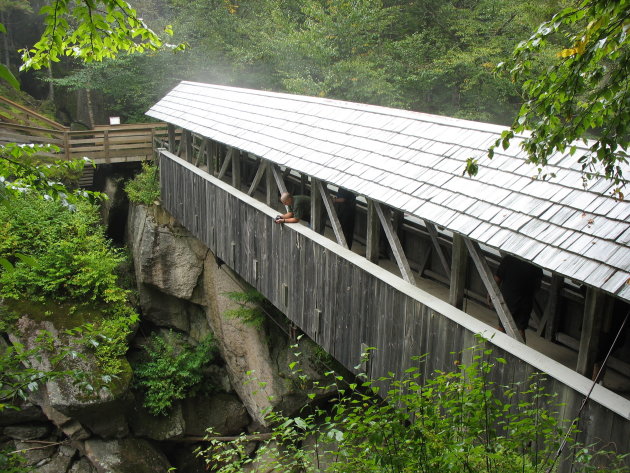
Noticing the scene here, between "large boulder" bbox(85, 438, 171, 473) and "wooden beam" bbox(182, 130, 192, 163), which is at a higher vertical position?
"wooden beam" bbox(182, 130, 192, 163)

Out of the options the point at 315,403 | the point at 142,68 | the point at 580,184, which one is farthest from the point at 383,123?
the point at 142,68

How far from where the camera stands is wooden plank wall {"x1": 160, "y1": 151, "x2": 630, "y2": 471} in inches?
173

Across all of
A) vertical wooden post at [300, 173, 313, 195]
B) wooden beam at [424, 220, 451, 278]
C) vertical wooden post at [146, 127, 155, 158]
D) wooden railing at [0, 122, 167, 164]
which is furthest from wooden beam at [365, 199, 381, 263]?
vertical wooden post at [146, 127, 155, 158]

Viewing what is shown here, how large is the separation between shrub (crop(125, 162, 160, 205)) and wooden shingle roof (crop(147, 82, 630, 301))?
548 cm

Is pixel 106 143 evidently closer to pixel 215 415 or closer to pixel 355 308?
pixel 215 415

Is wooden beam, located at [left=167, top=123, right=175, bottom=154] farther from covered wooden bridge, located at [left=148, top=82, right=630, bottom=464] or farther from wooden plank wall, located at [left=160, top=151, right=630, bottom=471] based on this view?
covered wooden bridge, located at [left=148, top=82, right=630, bottom=464]

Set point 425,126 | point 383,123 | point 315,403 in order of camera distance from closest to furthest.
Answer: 1. point 425,126
2. point 383,123
3. point 315,403

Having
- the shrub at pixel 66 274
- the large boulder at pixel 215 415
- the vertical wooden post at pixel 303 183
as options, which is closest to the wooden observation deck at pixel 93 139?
the shrub at pixel 66 274

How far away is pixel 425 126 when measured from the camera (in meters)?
7.19

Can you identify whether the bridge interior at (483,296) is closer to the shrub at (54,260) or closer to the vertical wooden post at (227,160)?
the vertical wooden post at (227,160)

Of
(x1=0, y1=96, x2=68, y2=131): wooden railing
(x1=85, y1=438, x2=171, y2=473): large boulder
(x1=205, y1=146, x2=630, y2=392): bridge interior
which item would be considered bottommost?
(x1=85, y1=438, x2=171, y2=473): large boulder

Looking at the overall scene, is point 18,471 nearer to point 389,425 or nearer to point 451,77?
point 389,425

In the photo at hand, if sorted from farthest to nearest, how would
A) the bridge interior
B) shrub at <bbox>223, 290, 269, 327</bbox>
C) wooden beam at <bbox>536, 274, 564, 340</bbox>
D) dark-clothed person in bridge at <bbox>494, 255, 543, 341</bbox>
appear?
shrub at <bbox>223, 290, 269, 327</bbox>
wooden beam at <bbox>536, 274, 564, 340</bbox>
dark-clothed person in bridge at <bbox>494, 255, 543, 341</bbox>
the bridge interior

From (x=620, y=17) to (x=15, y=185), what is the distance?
188 inches
